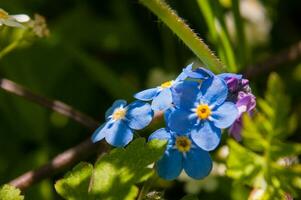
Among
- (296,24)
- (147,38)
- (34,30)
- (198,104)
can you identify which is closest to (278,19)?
(296,24)

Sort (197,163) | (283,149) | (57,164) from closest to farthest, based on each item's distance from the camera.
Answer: (283,149) → (197,163) → (57,164)

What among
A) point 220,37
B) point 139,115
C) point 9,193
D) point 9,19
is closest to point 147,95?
point 139,115

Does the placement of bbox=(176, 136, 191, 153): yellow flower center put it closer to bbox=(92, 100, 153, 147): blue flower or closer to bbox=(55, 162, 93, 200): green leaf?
bbox=(92, 100, 153, 147): blue flower

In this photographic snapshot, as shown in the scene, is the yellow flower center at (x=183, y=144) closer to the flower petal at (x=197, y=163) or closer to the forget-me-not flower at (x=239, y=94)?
the flower petal at (x=197, y=163)

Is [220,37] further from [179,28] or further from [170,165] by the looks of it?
[170,165]

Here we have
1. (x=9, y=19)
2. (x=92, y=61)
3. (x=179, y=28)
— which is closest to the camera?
(x=179, y=28)

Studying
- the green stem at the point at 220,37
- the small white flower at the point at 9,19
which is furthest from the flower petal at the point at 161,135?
the green stem at the point at 220,37

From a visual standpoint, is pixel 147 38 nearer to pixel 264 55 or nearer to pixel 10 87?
pixel 264 55
